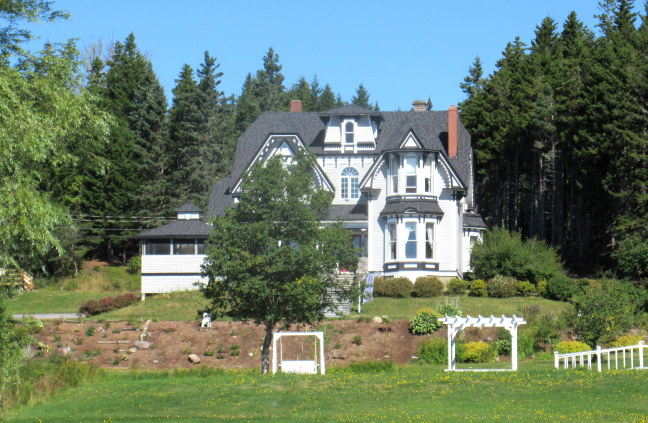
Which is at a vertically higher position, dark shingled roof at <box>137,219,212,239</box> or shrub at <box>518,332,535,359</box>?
dark shingled roof at <box>137,219,212,239</box>

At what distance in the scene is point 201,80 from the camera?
77438 millimetres

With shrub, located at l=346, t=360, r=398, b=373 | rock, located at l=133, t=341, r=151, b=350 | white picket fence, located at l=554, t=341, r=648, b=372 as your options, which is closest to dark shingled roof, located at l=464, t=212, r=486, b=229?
rock, located at l=133, t=341, r=151, b=350

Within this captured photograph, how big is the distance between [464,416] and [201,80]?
6154 centimetres

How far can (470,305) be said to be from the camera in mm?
42438

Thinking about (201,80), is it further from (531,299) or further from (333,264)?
(333,264)

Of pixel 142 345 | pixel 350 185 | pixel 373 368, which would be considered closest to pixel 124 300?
pixel 142 345

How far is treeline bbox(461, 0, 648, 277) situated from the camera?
49.5 m

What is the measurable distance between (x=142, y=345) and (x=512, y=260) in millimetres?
18945

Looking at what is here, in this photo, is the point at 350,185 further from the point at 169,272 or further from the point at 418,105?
the point at 169,272

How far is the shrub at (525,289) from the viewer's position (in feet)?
148

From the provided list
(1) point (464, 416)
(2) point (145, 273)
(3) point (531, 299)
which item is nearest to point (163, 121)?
(2) point (145, 273)

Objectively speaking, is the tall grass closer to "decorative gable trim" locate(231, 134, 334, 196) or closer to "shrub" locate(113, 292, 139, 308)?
"shrub" locate(113, 292, 139, 308)

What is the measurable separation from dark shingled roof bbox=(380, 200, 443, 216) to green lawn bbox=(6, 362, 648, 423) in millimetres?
21993

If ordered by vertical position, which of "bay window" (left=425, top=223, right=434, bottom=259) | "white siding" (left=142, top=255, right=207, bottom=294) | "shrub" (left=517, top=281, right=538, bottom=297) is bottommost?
"shrub" (left=517, top=281, right=538, bottom=297)
